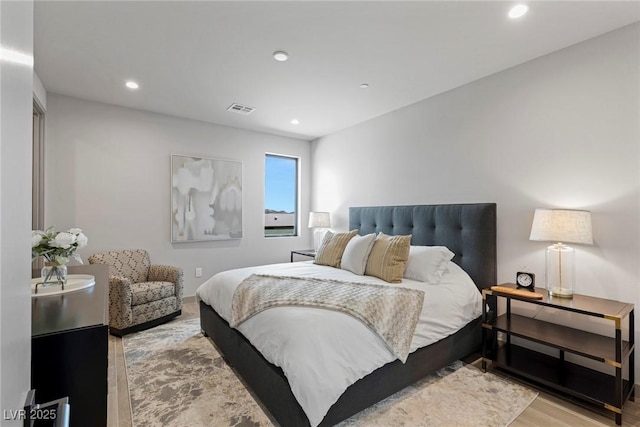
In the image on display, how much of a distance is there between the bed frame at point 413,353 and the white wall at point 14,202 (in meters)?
1.35

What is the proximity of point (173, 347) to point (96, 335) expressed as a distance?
1.80m

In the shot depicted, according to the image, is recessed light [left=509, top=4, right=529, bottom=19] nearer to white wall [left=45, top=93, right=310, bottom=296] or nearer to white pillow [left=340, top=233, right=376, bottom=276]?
white pillow [left=340, top=233, right=376, bottom=276]

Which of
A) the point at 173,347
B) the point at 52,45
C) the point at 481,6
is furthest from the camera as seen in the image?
the point at 173,347

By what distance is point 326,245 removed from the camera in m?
3.55

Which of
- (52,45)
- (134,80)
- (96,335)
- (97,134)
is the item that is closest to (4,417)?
(96,335)

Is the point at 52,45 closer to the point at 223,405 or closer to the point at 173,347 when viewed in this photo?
the point at 173,347

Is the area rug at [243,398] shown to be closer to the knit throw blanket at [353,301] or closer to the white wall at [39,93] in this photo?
the knit throw blanket at [353,301]

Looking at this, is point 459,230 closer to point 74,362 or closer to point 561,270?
point 561,270

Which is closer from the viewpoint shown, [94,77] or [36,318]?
[36,318]

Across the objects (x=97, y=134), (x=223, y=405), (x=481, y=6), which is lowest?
(x=223, y=405)

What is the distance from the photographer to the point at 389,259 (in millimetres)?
2779

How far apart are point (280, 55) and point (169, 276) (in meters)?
2.75

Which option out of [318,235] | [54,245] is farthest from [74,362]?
[318,235]

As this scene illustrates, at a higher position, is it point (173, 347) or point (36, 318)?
point (36, 318)
